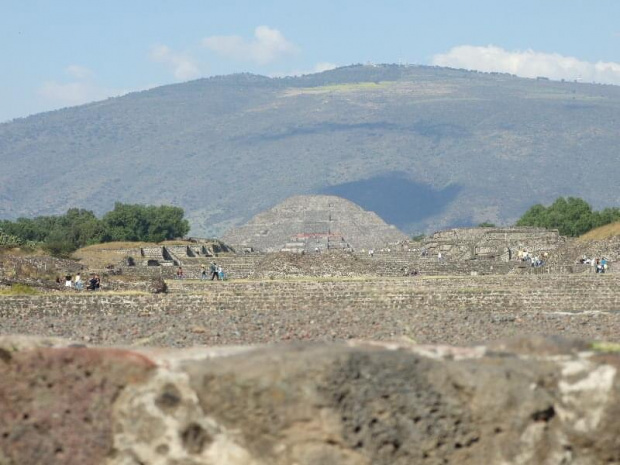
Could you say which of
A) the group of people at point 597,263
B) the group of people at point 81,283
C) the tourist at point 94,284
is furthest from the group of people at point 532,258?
the tourist at point 94,284

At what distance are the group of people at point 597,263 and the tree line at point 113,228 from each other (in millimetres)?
42168

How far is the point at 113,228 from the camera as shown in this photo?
10062 centimetres

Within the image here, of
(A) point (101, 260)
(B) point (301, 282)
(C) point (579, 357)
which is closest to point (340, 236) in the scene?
(A) point (101, 260)

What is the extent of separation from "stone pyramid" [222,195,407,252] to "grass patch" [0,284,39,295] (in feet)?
174

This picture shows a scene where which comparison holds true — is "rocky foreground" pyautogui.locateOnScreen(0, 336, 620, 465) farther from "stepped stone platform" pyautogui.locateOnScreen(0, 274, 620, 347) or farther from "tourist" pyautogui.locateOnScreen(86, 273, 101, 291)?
"tourist" pyautogui.locateOnScreen(86, 273, 101, 291)

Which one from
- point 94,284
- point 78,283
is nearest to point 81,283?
point 78,283

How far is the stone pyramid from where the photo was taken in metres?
100

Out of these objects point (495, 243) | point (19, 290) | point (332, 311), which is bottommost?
point (495, 243)

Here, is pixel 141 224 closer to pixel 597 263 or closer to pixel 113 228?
pixel 113 228

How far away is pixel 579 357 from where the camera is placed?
973cm

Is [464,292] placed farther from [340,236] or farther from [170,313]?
[340,236]

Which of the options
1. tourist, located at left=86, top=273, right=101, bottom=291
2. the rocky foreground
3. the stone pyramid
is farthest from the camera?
the stone pyramid

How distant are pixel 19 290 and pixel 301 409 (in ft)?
106

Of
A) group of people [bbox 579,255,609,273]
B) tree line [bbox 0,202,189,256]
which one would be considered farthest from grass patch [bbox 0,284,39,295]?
tree line [bbox 0,202,189,256]
